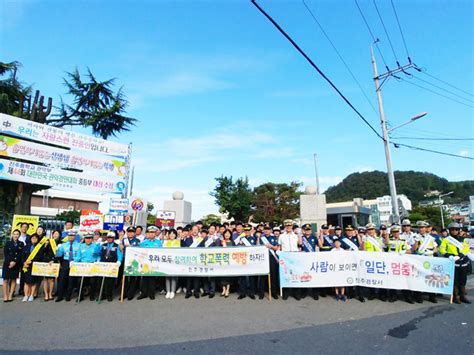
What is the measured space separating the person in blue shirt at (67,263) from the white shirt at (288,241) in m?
5.14

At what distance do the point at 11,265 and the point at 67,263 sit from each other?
126cm

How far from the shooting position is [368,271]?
7145 millimetres

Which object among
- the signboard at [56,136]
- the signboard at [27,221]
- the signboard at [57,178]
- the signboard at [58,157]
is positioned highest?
the signboard at [56,136]

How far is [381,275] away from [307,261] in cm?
169

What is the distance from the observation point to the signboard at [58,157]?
36.7ft

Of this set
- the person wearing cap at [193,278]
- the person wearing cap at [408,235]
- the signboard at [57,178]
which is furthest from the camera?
the signboard at [57,178]

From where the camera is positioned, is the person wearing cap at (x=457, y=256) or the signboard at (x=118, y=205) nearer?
the person wearing cap at (x=457, y=256)

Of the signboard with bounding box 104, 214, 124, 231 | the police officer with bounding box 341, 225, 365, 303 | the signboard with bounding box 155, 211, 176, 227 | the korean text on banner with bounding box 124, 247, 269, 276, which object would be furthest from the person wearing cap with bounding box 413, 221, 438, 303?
the signboard with bounding box 104, 214, 124, 231

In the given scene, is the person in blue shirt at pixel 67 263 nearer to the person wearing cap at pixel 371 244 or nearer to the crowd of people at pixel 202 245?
the crowd of people at pixel 202 245

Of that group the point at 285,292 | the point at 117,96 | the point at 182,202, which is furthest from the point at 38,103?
the point at 285,292

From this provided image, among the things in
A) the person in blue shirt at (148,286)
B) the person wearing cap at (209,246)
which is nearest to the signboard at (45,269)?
the person in blue shirt at (148,286)

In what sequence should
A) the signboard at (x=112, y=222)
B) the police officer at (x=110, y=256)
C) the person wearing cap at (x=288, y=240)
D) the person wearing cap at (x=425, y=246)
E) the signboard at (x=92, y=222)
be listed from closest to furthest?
the person wearing cap at (x=425, y=246) < the police officer at (x=110, y=256) < the person wearing cap at (x=288, y=240) < the signboard at (x=92, y=222) < the signboard at (x=112, y=222)

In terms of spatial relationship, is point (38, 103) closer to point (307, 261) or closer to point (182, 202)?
point (182, 202)

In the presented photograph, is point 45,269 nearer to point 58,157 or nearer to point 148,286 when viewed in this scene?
point 148,286
